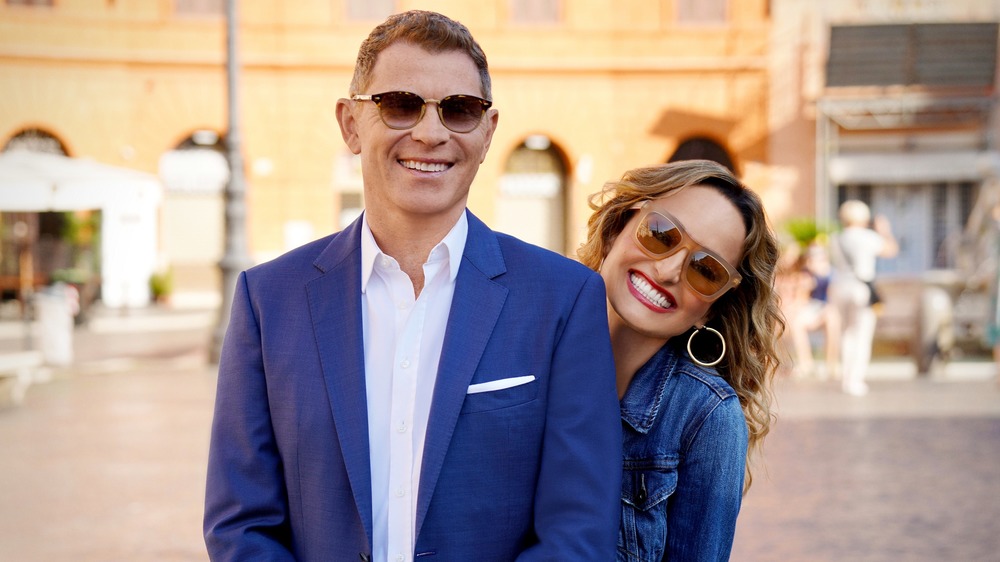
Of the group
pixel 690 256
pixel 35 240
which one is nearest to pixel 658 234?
pixel 690 256

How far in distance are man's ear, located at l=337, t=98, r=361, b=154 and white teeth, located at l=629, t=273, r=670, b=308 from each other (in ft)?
2.16

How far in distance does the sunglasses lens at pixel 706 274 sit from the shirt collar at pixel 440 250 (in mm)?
513

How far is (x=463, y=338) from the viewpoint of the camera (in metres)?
2.02

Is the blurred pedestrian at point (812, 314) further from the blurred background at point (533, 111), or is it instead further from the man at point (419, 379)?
the man at point (419, 379)

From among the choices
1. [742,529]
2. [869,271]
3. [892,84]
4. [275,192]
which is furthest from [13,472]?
[892,84]

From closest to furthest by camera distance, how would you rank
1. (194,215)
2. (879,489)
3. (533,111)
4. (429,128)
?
1. (429,128)
2. (879,489)
3. (533,111)
4. (194,215)

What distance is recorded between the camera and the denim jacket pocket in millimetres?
2211

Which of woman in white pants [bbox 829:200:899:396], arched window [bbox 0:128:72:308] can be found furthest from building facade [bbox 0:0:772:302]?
woman in white pants [bbox 829:200:899:396]

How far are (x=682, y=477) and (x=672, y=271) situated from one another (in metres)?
0.42

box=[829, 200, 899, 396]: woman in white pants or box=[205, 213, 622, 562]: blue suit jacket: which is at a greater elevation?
box=[205, 213, 622, 562]: blue suit jacket

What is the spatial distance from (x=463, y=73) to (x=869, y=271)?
11.1 m

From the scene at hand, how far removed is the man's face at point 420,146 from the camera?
2.06 m

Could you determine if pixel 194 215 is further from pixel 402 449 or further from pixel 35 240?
pixel 402 449

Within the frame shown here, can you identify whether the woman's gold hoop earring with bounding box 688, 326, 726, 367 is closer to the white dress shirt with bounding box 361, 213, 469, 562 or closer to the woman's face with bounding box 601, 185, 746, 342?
the woman's face with bounding box 601, 185, 746, 342
